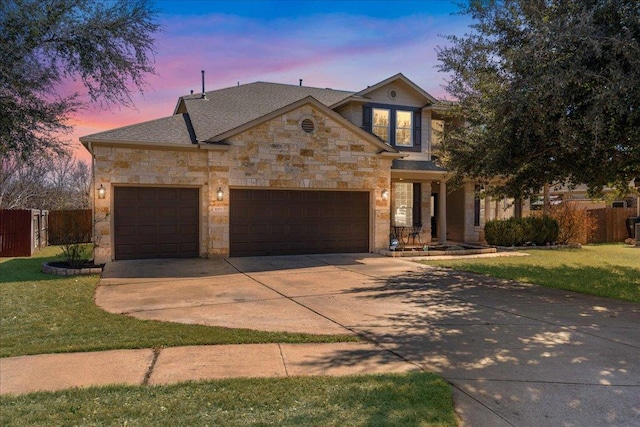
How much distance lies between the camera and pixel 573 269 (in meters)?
13.2

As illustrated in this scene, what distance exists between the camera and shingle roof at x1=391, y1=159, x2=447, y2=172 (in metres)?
18.0

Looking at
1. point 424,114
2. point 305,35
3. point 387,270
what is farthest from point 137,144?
point 424,114

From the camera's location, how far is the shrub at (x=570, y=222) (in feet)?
68.0

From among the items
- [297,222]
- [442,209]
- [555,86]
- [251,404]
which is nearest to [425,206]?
[442,209]

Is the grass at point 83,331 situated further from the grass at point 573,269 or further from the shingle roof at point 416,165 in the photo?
the shingle roof at point 416,165

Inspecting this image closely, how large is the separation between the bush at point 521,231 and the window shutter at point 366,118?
6.67m


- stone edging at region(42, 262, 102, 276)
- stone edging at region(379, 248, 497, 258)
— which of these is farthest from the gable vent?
stone edging at region(42, 262, 102, 276)

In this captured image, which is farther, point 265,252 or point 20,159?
point 265,252

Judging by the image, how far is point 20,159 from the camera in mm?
8398

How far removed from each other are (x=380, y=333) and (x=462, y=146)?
24.8 ft

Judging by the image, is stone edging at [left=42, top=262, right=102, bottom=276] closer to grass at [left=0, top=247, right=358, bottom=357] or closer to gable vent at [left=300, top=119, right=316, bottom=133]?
grass at [left=0, top=247, right=358, bottom=357]

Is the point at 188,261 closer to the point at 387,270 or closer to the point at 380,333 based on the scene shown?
the point at 387,270

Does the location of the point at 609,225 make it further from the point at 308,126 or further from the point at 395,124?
the point at 308,126

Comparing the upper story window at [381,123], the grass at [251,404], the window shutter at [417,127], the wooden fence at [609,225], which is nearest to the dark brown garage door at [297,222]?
the upper story window at [381,123]
